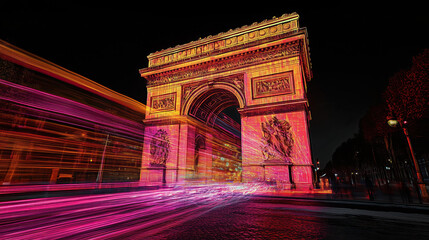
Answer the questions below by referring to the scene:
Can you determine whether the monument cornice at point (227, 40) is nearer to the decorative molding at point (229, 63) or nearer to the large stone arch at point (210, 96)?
the decorative molding at point (229, 63)

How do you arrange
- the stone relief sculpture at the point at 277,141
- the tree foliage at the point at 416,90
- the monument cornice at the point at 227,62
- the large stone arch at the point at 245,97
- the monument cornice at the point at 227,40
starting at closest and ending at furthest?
the tree foliage at the point at 416,90 → the stone relief sculpture at the point at 277,141 → the large stone arch at the point at 245,97 → the monument cornice at the point at 227,62 → the monument cornice at the point at 227,40

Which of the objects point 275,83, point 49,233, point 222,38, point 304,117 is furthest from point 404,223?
point 222,38

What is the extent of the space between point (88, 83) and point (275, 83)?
1216 cm

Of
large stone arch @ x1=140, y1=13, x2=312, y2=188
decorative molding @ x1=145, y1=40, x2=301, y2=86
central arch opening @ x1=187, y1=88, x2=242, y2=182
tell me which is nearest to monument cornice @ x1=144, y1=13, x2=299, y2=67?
large stone arch @ x1=140, y1=13, x2=312, y2=188

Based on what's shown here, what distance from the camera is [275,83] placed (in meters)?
14.8

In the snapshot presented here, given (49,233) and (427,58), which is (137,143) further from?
(427,58)

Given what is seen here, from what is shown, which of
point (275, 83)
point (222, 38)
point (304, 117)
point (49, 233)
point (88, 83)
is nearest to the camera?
point (49, 233)

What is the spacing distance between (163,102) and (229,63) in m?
6.68

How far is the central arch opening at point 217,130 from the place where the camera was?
1801 cm

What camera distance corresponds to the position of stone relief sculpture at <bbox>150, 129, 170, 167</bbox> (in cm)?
1625

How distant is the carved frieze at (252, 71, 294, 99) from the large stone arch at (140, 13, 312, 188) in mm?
66

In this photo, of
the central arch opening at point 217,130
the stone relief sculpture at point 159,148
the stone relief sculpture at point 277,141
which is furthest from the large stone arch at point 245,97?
the stone relief sculpture at point 159,148

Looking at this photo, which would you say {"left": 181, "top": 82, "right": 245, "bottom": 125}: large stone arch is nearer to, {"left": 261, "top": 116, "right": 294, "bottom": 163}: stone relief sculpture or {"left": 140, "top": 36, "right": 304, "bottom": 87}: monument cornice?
{"left": 140, "top": 36, "right": 304, "bottom": 87}: monument cornice

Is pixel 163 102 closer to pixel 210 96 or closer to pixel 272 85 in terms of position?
pixel 210 96
